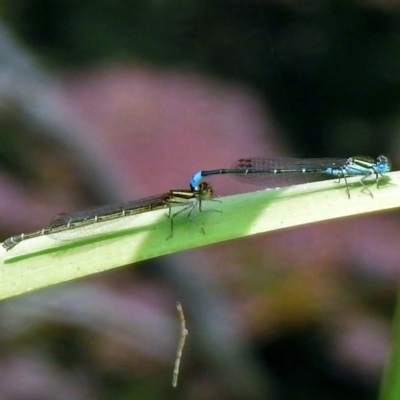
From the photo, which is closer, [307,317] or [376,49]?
[307,317]

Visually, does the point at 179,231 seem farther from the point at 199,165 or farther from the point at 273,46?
the point at 273,46

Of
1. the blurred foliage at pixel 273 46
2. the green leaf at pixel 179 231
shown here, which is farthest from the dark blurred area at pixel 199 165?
the green leaf at pixel 179 231

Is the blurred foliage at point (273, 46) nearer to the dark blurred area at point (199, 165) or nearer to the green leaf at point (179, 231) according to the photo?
the dark blurred area at point (199, 165)

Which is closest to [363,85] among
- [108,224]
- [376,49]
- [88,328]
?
[376,49]

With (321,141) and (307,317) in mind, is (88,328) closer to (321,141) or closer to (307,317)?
(307,317)

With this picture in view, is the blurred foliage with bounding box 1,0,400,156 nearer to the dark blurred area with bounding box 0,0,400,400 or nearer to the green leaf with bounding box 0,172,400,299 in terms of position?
the dark blurred area with bounding box 0,0,400,400

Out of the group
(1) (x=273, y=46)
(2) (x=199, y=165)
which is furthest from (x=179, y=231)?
(1) (x=273, y=46)

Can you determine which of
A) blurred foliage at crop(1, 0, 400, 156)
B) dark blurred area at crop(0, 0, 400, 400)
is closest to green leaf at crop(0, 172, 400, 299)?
dark blurred area at crop(0, 0, 400, 400)
